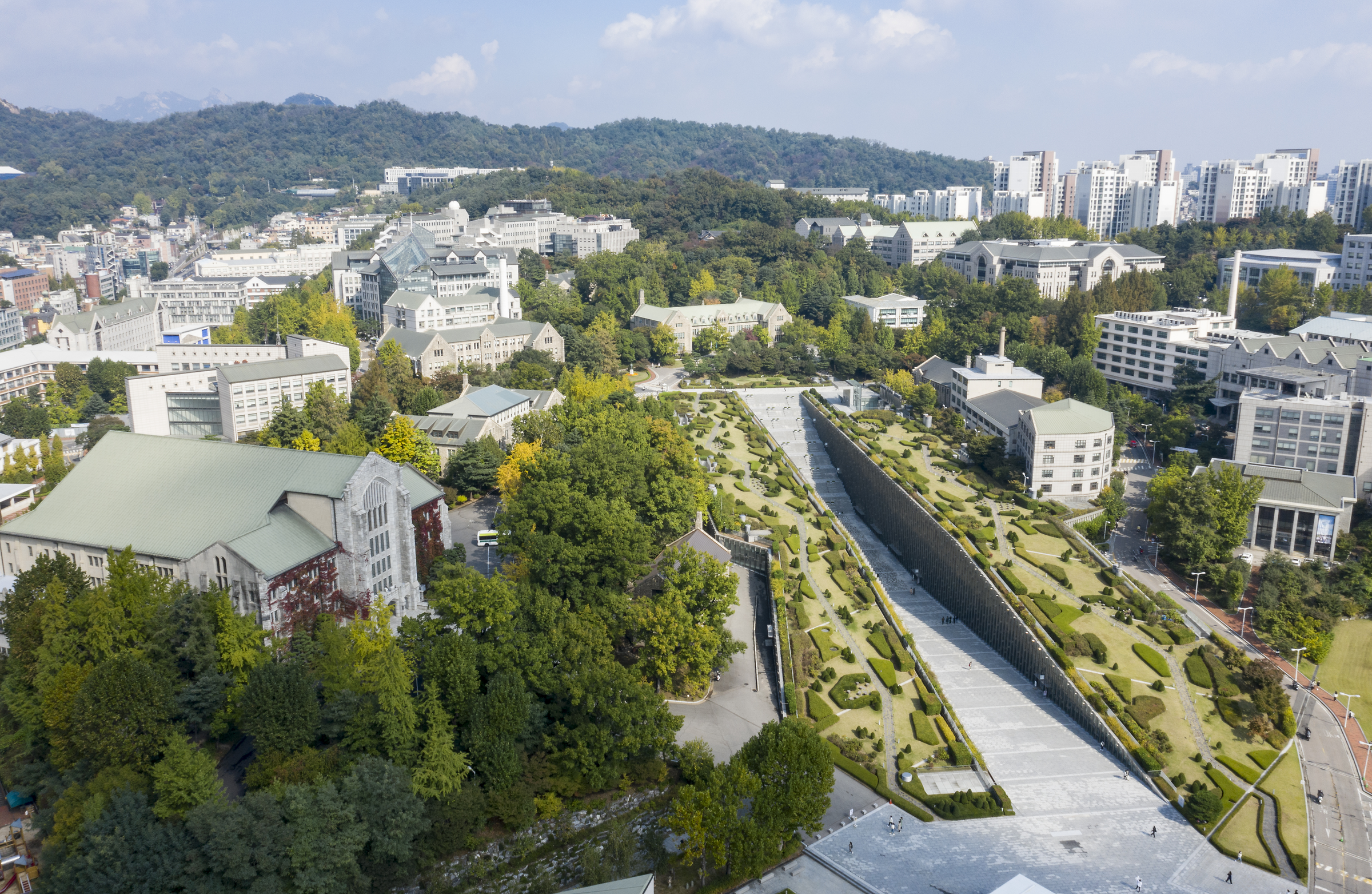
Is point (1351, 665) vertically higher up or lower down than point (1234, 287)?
lower down

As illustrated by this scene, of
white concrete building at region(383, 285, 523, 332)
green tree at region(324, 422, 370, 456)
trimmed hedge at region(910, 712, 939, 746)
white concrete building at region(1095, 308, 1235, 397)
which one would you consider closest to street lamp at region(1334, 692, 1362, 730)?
trimmed hedge at region(910, 712, 939, 746)

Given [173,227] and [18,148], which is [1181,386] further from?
[18,148]

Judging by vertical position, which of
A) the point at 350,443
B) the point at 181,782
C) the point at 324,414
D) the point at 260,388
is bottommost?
the point at 181,782

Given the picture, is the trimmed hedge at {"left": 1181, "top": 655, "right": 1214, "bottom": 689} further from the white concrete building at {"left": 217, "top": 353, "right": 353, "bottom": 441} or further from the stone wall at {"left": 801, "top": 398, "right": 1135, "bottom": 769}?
the white concrete building at {"left": 217, "top": 353, "right": 353, "bottom": 441}

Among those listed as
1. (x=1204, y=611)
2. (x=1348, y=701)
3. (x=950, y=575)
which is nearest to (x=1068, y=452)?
(x=950, y=575)

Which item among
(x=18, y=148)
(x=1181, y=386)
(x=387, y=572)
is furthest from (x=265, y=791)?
(x=18, y=148)

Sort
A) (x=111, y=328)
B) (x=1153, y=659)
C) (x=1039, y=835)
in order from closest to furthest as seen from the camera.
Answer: (x=1039, y=835) → (x=1153, y=659) → (x=111, y=328)

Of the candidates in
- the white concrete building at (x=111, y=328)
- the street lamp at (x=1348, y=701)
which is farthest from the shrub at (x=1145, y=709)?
the white concrete building at (x=111, y=328)

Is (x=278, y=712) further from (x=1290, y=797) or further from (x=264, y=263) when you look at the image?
(x=264, y=263)
